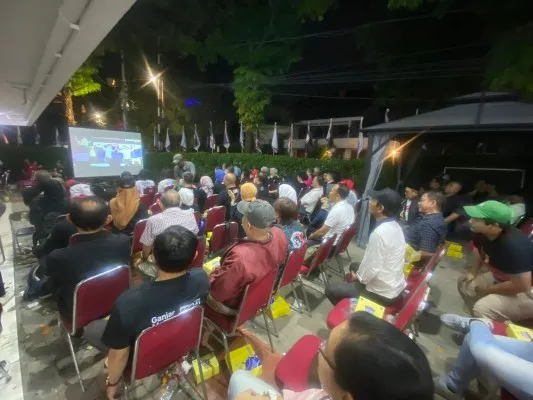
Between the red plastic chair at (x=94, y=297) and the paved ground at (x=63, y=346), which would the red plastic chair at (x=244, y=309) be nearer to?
the paved ground at (x=63, y=346)

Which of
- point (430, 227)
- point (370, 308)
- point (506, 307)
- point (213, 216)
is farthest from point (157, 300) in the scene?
point (430, 227)

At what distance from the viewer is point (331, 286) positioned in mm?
2734

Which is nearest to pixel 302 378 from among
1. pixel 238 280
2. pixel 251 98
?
pixel 238 280

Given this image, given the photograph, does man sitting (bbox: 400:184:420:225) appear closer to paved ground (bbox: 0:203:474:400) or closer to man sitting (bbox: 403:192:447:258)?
paved ground (bbox: 0:203:474:400)

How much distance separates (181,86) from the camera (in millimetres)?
19891

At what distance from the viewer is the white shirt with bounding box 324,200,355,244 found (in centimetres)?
377

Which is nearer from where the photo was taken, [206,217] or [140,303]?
[140,303]

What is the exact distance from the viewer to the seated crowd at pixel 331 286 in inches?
28.1

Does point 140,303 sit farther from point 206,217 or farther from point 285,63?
point 285,63

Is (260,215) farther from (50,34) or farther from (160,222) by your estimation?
(50,34)

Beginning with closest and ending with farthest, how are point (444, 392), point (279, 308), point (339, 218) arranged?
point (444, 392) < point (279, 308) < point (339, 218)

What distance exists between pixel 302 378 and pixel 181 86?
2186 centimetres

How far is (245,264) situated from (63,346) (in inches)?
78.0

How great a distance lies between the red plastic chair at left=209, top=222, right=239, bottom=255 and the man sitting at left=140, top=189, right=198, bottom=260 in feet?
1.53
